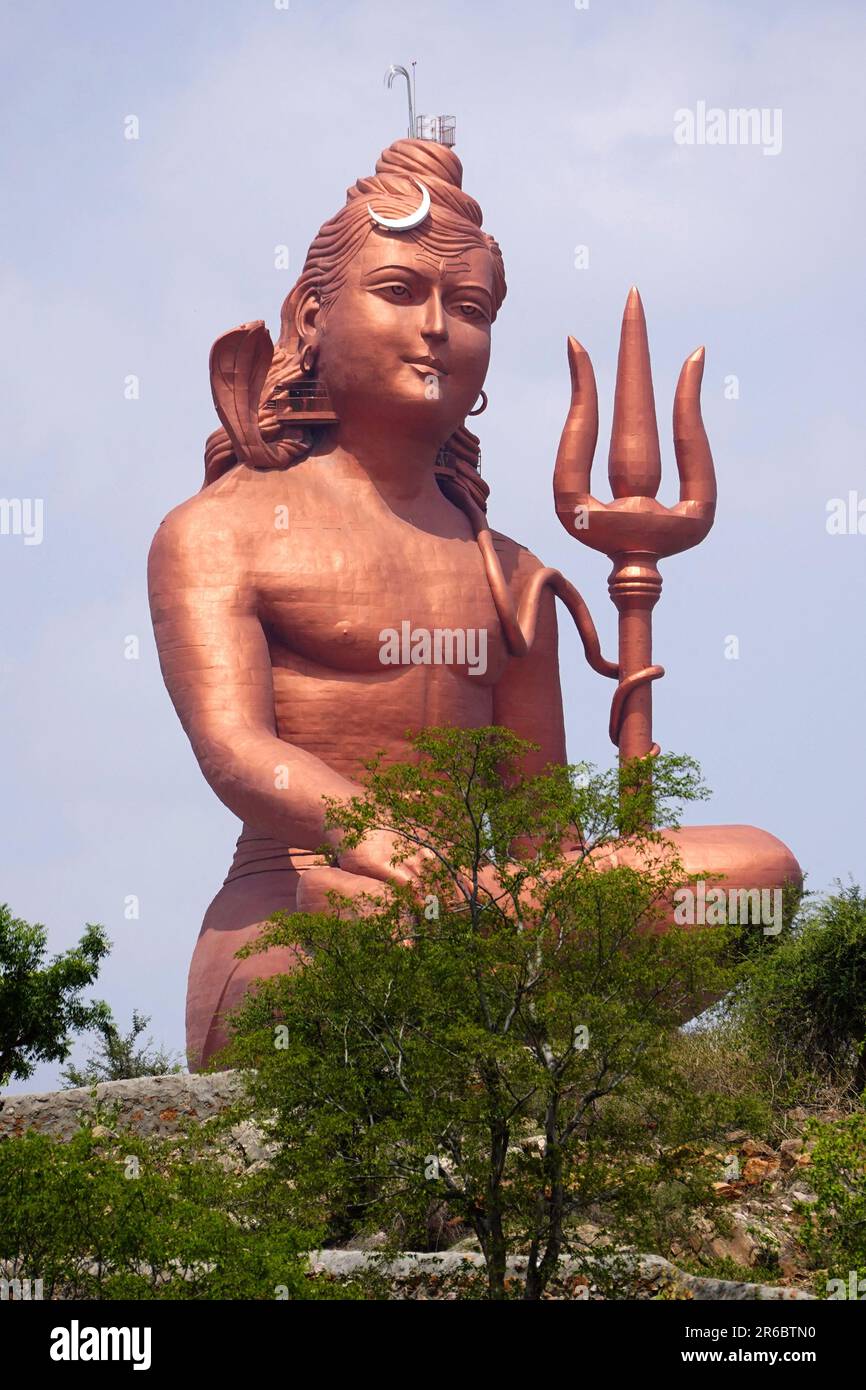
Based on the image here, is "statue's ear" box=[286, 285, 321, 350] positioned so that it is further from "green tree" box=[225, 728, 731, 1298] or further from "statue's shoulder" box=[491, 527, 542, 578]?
"green tree" box=[225, 728, 731, 1298]

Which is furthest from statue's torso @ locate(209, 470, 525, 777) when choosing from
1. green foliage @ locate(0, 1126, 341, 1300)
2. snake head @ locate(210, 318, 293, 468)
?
green foliage @ locate(0, 1126, 341, 1300)

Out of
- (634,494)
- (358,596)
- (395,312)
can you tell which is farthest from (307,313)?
(634,494)

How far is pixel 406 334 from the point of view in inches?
757

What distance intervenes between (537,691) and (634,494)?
5.81 ft

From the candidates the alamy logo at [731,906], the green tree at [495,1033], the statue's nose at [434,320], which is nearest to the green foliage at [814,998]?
the alamy logo at [731,906]

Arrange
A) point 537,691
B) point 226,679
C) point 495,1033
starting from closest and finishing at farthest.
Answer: point 495,1033
point 226,679
point 537,691

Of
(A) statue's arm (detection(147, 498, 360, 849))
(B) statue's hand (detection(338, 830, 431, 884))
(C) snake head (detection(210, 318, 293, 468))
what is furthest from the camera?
(C) snake head (detection(210, 318, 293, 468))

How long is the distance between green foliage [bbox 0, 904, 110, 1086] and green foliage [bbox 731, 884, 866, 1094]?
5.00 m

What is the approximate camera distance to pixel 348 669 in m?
19.3

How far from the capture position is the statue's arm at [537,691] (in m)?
20.2

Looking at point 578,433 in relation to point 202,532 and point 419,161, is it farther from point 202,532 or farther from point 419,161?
point 202,532

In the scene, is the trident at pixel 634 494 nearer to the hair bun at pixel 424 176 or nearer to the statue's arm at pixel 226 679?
the hair bun at pixel 424 176

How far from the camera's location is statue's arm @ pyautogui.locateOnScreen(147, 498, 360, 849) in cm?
1805
